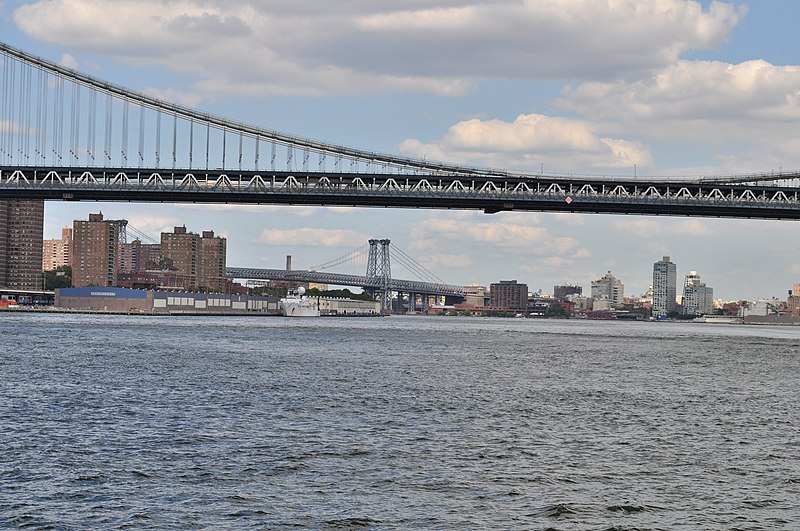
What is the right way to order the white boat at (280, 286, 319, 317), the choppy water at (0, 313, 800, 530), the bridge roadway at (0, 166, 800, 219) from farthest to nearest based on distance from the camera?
1. the white boat at (280, 286, 319, 317)
2. the bridge roadway at (0, 166, 800, 219)
3. the choppy water at (0, 313, 800, 530)

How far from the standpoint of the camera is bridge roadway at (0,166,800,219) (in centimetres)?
8544

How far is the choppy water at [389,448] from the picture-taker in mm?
18562

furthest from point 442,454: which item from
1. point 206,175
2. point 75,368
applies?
point 206,175

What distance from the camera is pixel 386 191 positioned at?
285 ft

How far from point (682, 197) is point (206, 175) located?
36851 mm

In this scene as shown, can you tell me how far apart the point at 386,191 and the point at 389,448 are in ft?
207

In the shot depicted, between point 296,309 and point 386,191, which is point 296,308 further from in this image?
point 386,191

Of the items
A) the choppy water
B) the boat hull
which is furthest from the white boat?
the choppy water

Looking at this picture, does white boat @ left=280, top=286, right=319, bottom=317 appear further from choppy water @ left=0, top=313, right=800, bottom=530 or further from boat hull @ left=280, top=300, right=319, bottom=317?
choppy water @ left=0, top=313, right=800, bottom=530

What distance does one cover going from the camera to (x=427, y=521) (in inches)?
704

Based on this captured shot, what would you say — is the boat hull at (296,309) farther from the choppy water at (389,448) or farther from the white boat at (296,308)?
the choppy water at (389,448)

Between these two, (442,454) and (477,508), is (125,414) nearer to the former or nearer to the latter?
(442,454)

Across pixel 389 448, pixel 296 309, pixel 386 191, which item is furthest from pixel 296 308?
pixel 389 448

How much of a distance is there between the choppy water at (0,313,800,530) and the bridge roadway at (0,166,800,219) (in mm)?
39144
